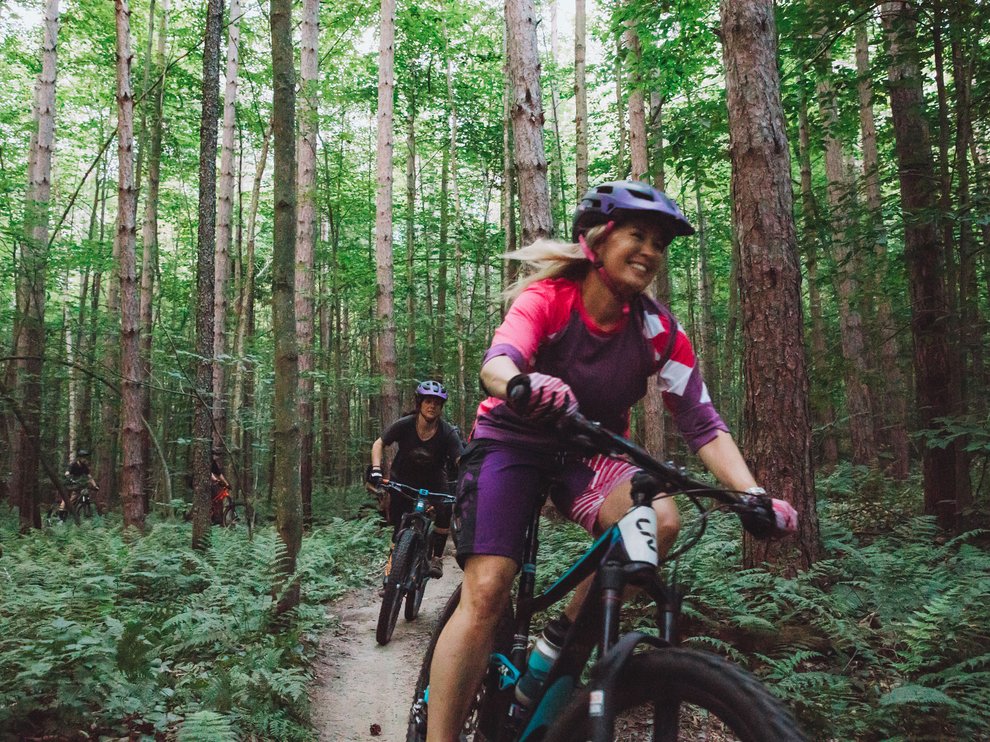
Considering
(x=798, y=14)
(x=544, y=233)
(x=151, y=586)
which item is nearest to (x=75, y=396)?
(x=151, y=586)

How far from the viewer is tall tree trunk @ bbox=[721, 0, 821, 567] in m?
5.24

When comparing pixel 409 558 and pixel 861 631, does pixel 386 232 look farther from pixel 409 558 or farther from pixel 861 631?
pixel 861 631

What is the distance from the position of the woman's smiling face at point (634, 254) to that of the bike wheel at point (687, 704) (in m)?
1.29

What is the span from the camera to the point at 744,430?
18.0 feet

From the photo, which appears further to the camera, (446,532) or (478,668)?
(446,532)

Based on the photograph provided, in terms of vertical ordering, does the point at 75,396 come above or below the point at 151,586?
above

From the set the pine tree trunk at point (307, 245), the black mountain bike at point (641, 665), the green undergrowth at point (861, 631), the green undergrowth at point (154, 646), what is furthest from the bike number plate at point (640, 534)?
the pine tree trunk at point (307, 245)

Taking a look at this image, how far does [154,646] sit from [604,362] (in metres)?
4.00

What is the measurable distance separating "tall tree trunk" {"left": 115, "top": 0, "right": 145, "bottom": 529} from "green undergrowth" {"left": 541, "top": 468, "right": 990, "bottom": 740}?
22.6ft

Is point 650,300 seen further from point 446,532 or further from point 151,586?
point 151,586

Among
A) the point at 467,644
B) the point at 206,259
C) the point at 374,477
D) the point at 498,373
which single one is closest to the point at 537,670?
the point at 467,644

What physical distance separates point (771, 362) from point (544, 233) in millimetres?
3612

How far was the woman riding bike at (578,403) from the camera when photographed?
2.50 metres

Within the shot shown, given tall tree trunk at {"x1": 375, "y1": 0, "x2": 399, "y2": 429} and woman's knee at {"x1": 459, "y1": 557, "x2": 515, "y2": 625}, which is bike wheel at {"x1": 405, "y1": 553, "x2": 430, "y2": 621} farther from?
tall tree trunk at {"x1": 375, "y1": 0, "x2": 399, "y2": 429}
